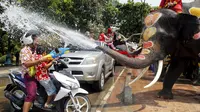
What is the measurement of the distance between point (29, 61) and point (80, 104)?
1459mm

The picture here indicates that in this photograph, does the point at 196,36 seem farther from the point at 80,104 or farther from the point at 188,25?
the point at 80,104

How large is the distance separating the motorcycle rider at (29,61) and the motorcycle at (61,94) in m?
0.39

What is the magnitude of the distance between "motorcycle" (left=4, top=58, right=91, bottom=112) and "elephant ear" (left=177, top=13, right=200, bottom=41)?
279 cm

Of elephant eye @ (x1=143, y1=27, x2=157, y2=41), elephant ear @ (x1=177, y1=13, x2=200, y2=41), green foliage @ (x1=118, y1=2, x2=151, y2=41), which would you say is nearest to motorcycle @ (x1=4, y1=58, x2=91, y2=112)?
elephant eye @ (x1=143, y1=27, x2=157, y2=41)

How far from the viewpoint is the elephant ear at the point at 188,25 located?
671 centimetres

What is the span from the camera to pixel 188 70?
37.6 feet

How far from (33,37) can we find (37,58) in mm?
397

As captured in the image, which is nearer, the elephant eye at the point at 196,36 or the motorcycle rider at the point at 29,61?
the motorcycle rider at the point at 29,61

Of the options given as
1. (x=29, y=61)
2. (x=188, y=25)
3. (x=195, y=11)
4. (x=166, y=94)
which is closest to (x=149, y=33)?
(x=188, y=25)

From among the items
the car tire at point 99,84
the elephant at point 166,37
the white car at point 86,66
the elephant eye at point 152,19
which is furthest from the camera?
the car tire at point 99,84

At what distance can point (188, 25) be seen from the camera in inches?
265

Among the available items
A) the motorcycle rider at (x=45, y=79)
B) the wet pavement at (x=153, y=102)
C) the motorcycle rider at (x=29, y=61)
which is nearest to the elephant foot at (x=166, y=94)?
Result: the wet pavement at (x=153, y=102)

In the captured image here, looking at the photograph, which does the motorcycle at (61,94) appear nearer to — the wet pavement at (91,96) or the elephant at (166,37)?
the wet pavement at (91,96)

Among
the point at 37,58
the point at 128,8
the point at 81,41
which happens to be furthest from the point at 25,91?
the point at 128,8
